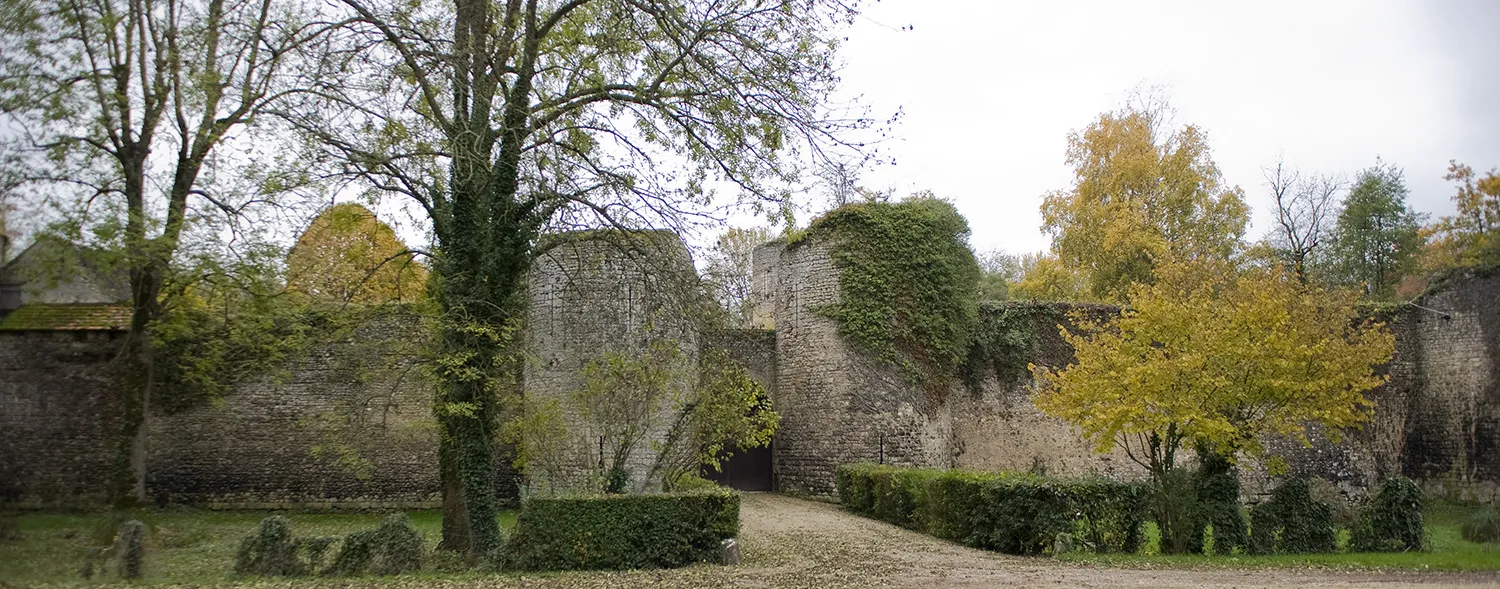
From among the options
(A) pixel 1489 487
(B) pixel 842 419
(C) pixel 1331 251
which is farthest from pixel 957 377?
(C) pixel 1331 251

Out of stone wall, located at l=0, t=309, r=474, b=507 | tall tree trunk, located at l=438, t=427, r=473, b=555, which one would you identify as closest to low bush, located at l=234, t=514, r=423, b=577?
tall tree trunk, located at l=438, t=427, r=473, b=555

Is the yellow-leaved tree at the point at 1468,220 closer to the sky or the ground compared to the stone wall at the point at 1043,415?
closer to the sky

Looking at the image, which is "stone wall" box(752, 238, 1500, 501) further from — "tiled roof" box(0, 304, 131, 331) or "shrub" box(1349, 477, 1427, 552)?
"tiled roof" box(0, 304, 131, 331)

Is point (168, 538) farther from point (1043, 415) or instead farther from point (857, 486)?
point (1043, 415)

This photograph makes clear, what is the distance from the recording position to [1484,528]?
13.8m

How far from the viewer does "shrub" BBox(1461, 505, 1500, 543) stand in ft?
44.7

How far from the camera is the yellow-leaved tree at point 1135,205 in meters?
28.1

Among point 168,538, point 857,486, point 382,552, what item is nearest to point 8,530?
point 382,552

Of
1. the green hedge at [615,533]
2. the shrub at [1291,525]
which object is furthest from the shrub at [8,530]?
the shrub at [1291,525]

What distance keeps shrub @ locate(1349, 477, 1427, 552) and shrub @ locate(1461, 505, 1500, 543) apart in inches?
77.5

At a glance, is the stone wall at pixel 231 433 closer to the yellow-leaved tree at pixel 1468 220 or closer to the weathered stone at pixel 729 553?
the weathered stone at pixel 729 553

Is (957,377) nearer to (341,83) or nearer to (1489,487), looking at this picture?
(1489,487)

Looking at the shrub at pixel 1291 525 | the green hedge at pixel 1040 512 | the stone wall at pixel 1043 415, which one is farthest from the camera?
the stone wall at pixel 1043 415

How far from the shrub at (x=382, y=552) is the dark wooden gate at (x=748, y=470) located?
11.4 metres
